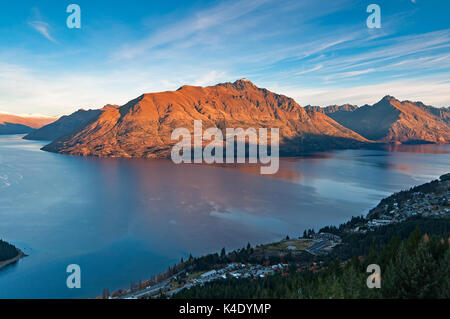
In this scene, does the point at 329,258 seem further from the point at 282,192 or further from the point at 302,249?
the point at 282,192

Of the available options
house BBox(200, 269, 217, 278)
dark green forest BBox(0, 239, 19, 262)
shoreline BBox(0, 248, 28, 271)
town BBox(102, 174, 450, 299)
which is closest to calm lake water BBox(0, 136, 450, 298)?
shoreline BBox(0, 248, 28, 271)

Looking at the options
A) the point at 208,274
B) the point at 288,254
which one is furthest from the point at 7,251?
the point at 288,254

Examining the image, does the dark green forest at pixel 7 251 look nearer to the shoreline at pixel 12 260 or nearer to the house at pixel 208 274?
the shoreline at pixel 12 260

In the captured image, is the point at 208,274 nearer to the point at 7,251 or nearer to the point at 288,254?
the point at 288,254

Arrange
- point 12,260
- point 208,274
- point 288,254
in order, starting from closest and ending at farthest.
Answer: point 208,274 → point 12,260 → point 288,254

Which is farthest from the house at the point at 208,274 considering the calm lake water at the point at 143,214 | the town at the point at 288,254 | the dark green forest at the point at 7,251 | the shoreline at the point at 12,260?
the dark green forest at the point at 7,251

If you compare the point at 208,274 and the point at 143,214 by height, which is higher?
the point at 143,214

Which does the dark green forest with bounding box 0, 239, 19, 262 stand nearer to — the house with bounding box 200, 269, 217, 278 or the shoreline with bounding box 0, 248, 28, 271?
the shoreline with bounding box 0, 248, 28, 271
